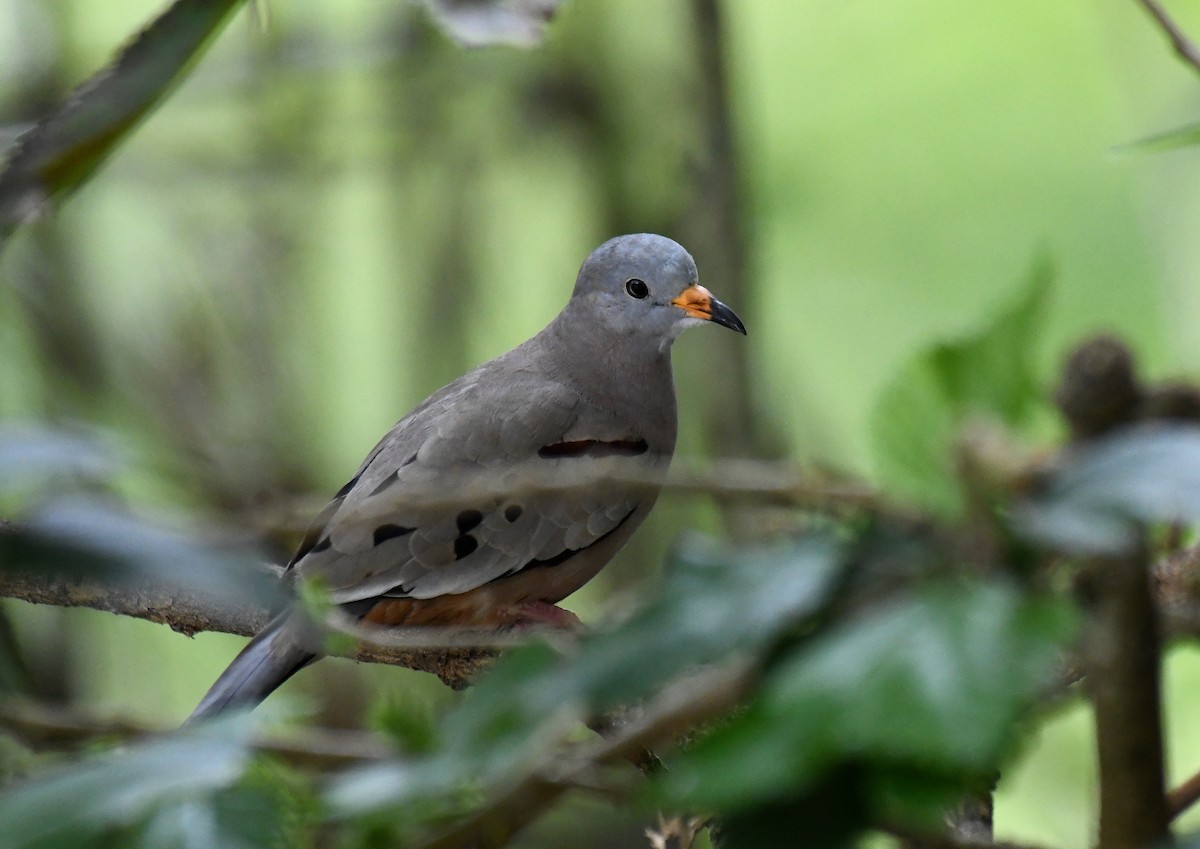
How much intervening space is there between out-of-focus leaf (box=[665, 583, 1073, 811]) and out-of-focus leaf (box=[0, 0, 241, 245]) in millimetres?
744

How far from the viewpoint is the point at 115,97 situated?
105cm

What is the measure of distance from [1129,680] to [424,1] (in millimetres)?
833

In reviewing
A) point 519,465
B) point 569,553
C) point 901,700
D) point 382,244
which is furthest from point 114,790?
point 382,244

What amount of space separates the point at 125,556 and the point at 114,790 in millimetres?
133

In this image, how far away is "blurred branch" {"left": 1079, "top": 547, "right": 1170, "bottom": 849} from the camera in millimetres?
585

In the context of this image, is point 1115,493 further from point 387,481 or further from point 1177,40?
point 387,481

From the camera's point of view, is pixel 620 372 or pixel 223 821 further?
pixel 620 372

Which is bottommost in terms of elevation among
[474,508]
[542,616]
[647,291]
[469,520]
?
[542,616]

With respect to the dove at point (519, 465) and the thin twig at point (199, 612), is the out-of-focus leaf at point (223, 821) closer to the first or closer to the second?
the thin twig at point (199, 612)

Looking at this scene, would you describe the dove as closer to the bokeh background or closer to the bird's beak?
the bird's beak

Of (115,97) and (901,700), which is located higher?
(115,97)

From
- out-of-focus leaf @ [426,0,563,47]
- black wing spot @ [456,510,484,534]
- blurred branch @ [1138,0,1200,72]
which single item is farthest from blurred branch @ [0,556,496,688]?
blurred branch @ [1138,0,1200,72]

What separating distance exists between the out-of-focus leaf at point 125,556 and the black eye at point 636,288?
1.72 m

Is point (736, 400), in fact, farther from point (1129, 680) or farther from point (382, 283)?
point (1129, 680)
